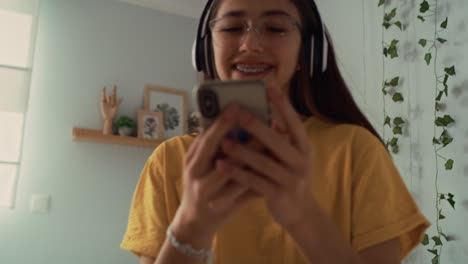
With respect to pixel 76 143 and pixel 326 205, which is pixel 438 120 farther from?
pixel 76 143

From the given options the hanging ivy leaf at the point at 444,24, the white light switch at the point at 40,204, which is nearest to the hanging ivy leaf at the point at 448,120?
the hanging ivy leaf at the point at 444,24

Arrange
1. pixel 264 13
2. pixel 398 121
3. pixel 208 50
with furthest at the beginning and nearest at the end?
pixel 398 121, pixel 208 50, pixel 264 13

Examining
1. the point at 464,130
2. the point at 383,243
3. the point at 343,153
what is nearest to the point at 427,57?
the point at 464,130

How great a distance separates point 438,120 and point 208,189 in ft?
4.67

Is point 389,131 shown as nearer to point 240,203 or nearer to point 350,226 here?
point 350,226

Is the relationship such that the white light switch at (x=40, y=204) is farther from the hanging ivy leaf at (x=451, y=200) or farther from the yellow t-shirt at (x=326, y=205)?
the hanging ivy leaf at (x=451, y=200)

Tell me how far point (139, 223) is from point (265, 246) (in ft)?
0.81

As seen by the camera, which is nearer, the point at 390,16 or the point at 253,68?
the point at 253,68

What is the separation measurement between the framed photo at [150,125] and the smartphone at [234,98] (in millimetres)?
2085

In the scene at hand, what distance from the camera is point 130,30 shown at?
2650 millimetres

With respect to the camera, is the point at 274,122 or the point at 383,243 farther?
the point at 383,243

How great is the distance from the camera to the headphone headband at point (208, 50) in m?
0.78

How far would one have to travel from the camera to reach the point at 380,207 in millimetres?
626

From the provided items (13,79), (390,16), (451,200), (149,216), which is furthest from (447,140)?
(13,79)
